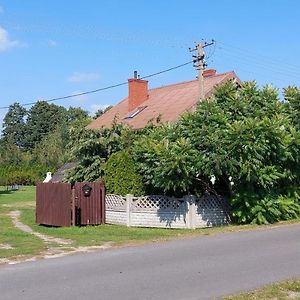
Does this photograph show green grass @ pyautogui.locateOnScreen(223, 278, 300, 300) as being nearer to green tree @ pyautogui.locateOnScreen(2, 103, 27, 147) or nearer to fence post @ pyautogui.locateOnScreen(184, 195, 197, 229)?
fence post @ pyautogui.locateOnScreen(184, 195, 197, 229)

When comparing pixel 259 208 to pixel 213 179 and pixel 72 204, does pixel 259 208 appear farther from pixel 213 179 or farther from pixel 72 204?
pixel 72 204

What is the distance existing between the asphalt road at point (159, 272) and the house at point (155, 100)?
61.5 ft

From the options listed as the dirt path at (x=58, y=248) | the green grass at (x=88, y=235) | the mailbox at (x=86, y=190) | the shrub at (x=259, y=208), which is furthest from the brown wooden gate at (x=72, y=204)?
the shrub at (x=259, y=208)

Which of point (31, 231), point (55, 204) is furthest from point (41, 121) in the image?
point (31, 231)

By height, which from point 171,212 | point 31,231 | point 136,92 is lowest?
point 31,231

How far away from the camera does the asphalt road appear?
24.5 feet

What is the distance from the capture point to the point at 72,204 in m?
18.3

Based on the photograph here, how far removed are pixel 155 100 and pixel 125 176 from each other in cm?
1767

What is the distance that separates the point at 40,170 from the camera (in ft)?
224

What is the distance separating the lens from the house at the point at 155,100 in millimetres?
Answer: 31406

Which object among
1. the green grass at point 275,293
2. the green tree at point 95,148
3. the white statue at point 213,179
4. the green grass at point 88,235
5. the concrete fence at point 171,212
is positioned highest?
the green tree at point 95,148

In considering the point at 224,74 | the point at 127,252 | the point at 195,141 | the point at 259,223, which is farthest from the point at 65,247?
the point at 224,74

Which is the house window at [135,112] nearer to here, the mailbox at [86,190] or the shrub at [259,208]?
the mailbox at [86,190]

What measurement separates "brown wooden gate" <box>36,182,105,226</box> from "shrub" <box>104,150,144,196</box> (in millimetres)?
596
